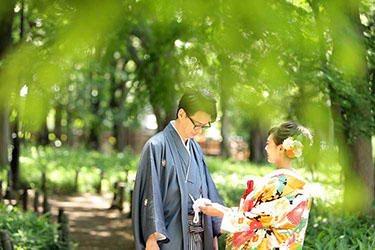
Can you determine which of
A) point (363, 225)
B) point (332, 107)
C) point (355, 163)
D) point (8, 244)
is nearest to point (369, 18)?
point (332, 107)

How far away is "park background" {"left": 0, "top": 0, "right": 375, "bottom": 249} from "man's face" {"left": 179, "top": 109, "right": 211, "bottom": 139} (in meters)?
0.42

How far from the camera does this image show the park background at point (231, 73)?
1.98m

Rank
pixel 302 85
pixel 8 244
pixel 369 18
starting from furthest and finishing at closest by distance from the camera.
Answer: pixel 369 18 → pixel 302 85 → pixel 8 244

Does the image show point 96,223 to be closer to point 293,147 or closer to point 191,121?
point 191,121

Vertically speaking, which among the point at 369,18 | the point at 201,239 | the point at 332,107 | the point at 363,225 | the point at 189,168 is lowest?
the point at 363,225

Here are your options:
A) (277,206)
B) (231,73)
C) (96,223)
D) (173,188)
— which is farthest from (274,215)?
(96,223)

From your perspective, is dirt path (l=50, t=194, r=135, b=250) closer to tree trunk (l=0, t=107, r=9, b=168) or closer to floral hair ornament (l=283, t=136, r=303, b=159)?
tree trunk (l=0, t=107, r=9, b=168)

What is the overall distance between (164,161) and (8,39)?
18.7ft

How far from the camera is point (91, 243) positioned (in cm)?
787

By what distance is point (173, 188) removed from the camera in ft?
9.68

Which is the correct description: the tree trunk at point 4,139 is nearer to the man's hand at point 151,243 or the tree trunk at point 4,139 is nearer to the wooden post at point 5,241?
the wooden post at point 5,241

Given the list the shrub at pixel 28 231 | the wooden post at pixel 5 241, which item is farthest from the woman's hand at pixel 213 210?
the shrub at pixel 28 231

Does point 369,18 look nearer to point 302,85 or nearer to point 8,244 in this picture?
point 302,85

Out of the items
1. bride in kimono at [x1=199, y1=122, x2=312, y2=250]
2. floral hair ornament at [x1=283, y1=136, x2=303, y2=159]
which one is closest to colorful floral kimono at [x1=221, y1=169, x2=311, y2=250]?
bride in kimono at [x1=199, y1=122, x2=312, y2=250]
